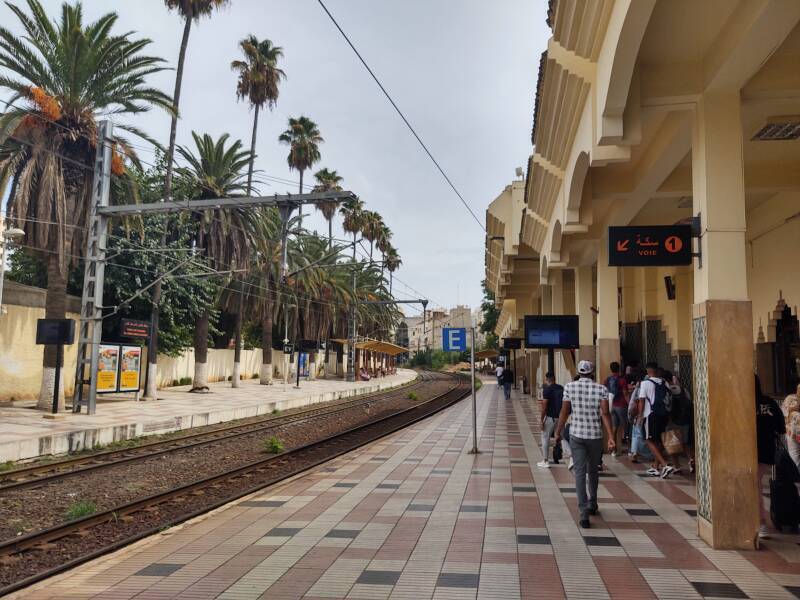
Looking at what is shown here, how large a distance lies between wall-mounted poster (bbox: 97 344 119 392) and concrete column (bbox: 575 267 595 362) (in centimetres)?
1561

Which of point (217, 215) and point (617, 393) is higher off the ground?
point (217, 215)

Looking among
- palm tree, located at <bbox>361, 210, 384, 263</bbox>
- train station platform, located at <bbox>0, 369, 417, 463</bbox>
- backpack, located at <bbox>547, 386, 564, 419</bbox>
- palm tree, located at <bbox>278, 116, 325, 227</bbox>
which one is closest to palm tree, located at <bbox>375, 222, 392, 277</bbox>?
palm tree, located at <bbox>361, 210, 384, 263</bbox>

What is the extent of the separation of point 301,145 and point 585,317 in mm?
33849

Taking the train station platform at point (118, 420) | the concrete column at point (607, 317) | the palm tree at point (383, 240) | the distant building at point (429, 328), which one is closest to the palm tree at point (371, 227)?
the palm tree at point (383, 240)

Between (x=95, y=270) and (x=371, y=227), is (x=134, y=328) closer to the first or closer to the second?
(x=95, y=270)

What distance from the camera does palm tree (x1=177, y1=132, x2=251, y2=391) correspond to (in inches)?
1195

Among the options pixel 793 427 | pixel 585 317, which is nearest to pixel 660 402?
pixel 793 427

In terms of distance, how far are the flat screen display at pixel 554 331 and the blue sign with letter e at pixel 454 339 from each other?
1.93 m

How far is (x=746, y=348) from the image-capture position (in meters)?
6.31

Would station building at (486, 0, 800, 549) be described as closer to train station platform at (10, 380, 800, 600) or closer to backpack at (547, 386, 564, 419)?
train station platform at (10, 380, 800, 600)

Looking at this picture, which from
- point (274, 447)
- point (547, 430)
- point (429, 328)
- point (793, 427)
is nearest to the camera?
point (793, 427)

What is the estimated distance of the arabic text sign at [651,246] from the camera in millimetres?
6992

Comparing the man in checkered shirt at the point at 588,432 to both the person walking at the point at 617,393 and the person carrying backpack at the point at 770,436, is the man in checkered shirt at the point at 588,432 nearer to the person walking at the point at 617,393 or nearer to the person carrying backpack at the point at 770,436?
the person carrying backpack at the point at 770,436

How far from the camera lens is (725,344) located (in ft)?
20.9
